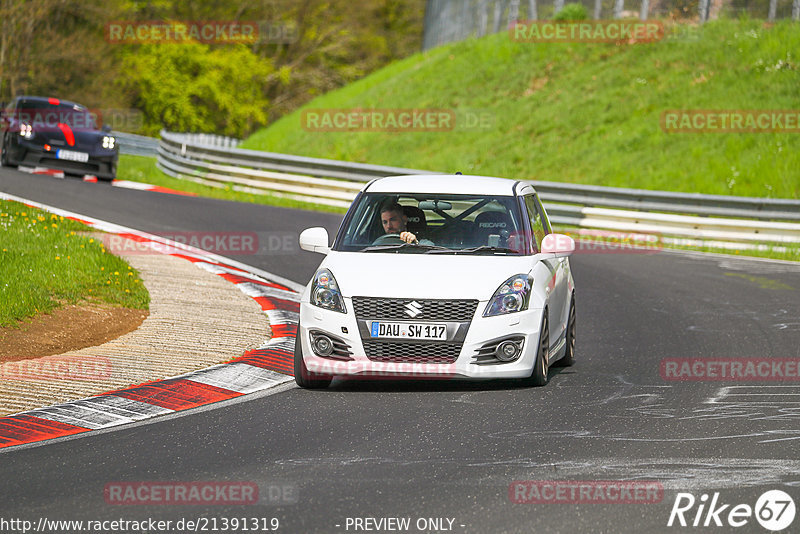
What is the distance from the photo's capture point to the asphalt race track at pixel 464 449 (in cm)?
524

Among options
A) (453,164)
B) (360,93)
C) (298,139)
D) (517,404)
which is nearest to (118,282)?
(517,404)

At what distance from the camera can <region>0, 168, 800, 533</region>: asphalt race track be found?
5.24 meters

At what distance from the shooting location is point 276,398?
26.1 ft

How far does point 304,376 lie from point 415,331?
3.08 ft

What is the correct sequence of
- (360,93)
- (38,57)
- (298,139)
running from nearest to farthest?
1. (298,139)
2. (360,93)
3. (38,57)

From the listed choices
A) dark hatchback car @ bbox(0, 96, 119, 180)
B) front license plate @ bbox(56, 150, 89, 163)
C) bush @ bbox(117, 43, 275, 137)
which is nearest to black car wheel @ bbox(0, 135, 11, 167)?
dark hatchback car @ bbox(0, 96, 119, 180)

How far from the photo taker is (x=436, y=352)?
7.89 metres

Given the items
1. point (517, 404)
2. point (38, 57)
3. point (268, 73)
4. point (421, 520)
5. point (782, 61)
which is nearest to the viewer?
point (421, 520)

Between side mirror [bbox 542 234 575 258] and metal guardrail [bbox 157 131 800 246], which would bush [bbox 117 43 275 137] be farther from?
side mirror [bbox 542 234 575 258]

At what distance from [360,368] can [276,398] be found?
2.03ft

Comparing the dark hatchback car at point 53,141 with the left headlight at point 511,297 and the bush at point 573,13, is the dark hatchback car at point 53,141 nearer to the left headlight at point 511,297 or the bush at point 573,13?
the bush at point 573,13

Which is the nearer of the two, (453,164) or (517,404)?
(517,404)

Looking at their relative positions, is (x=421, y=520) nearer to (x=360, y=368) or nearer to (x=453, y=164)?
(x=360, y=368)

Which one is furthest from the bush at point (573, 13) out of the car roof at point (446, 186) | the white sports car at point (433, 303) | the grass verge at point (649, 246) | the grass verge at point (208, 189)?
the white sports car at point (433, 303)
